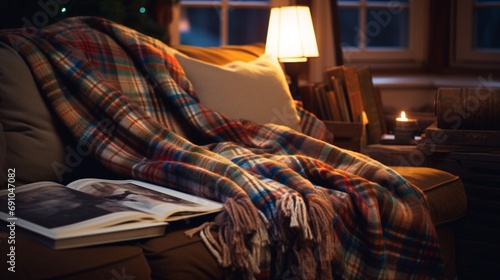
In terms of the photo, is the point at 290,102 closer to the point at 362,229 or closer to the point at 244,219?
the point at 362,229

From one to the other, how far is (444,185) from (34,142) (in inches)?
43.8

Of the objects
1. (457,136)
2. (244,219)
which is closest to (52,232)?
(244,219)

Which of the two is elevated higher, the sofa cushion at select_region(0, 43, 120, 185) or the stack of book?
the sofa cushion at select_region(0, 43, 120, 185)

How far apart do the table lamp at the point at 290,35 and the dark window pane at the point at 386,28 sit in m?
1.09

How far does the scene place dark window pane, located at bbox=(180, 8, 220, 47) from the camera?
3.64 meters

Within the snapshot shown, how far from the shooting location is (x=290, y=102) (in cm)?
241

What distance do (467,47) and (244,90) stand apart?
6.08 feet

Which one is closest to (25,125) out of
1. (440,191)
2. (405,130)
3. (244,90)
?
(244,90)

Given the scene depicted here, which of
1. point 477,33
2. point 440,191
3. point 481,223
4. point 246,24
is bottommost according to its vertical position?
point 481,223

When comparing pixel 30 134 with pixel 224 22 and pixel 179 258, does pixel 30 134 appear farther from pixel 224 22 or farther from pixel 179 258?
pixel 224 22

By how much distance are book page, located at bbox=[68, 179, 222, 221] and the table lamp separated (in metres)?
1.09

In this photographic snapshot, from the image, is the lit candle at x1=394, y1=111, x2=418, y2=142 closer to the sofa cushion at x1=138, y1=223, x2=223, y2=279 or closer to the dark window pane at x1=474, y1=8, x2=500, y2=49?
the sofa cushion at x1=138, y1=223, x2=223, y2=279

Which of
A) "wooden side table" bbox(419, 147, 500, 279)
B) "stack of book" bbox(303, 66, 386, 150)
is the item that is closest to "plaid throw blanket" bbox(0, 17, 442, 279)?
"wooden side table" bbox(419, 147, 500, 279)

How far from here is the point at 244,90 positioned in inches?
89.8
